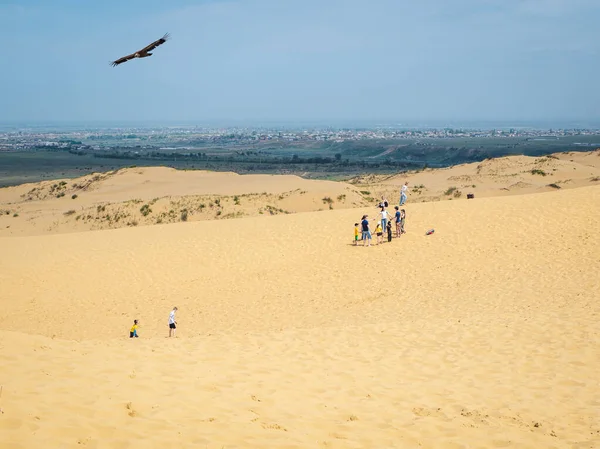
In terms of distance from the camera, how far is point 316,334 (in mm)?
11688

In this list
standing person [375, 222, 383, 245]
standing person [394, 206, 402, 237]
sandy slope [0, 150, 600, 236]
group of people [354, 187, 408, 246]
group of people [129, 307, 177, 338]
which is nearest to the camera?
group of people [129, 307, 177, 338]

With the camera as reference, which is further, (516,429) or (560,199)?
(560,199)

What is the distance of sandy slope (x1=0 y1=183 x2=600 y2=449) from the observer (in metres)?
6.63

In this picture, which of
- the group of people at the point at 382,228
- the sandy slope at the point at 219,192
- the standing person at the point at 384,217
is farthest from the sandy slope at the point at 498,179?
the standing person at the point at 384,217

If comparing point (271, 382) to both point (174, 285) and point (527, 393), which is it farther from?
point (174, 285)

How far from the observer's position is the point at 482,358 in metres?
10.0

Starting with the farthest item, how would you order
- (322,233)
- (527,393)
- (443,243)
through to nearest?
(322,233) < (443,243) < (527,393)

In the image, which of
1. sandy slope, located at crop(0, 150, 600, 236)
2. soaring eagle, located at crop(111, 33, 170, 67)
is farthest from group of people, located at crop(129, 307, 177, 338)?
sandy slope, located at crop(0, 150, 600, 236)

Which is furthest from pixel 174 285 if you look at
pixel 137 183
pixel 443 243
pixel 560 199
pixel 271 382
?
pixel 137 183

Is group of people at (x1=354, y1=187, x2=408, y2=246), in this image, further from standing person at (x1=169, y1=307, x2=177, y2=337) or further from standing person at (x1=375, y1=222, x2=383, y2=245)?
standing person at (x1=169, y1=307, x2=177, y2=337)

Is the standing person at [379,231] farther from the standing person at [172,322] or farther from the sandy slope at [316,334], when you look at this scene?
the standing person at [172,322]

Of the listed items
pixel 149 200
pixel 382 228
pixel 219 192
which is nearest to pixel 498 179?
pixel 219 192

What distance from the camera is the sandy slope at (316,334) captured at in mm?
6633

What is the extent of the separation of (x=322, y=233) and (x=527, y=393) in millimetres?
14421
